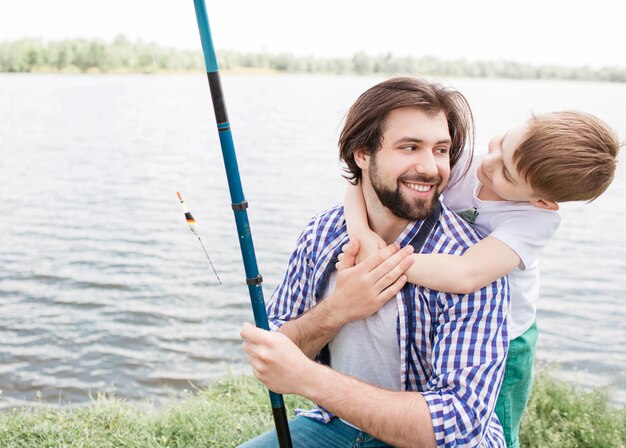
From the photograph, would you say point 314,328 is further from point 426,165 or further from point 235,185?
point 426,165

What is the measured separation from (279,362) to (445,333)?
0.60 m

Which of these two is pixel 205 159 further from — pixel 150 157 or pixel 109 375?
pixel 109 375

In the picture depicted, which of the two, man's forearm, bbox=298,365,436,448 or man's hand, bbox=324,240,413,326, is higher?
man's hand, bbox=324,240,413,326

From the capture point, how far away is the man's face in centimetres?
281

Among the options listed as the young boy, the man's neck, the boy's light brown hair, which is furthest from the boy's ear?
the man's neck

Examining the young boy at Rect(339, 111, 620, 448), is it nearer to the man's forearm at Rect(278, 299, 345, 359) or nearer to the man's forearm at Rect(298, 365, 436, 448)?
the man's forearm at Rect(278, 299, 345, 359)

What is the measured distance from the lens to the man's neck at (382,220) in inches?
118

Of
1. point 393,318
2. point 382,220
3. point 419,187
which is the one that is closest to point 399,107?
point 419,187

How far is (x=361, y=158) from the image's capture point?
308 cm

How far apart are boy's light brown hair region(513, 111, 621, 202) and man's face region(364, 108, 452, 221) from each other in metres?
0.29

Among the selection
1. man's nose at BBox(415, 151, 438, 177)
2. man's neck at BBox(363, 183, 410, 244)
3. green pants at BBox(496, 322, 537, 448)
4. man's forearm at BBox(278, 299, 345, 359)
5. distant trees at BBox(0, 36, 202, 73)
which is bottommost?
green pants at BBox(496, 322, 537, 448)

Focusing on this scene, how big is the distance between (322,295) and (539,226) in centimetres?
93

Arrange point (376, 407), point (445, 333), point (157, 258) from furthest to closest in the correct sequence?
1. point (157, 258)
2. point (445, 333)
3. point (376, 407)

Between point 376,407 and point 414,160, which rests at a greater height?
point 414,160
